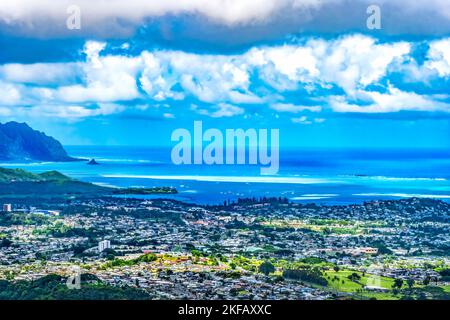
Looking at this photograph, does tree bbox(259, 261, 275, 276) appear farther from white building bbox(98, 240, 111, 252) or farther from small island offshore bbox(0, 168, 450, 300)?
white building bbox(98, 240, 111, 252)

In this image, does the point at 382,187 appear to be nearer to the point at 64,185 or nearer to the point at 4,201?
the point at 64,185

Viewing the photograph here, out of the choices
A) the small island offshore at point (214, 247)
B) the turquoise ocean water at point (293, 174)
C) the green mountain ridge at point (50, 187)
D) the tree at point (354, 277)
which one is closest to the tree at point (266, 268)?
the small island offshore at point (214, 247)

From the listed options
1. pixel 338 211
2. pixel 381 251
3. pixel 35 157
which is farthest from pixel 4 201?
pixel 381 251

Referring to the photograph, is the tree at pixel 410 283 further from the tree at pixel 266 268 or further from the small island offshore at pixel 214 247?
the tree at pixel 266 268

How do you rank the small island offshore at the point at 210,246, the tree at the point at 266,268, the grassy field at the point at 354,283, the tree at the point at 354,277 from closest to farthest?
the grassy field at the point at 354,283, the small island offshore at the point at 210,246, the tree at the point at 354,277, the tree at the point at 266,268

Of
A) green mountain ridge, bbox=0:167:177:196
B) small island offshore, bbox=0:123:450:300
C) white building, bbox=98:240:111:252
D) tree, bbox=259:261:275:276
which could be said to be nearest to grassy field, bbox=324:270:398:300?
small island offshore, bbox=0:123:450:300

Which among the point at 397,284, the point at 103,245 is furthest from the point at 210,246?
the point at 397,284

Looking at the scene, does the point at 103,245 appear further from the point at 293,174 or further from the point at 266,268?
the point at 293,174
